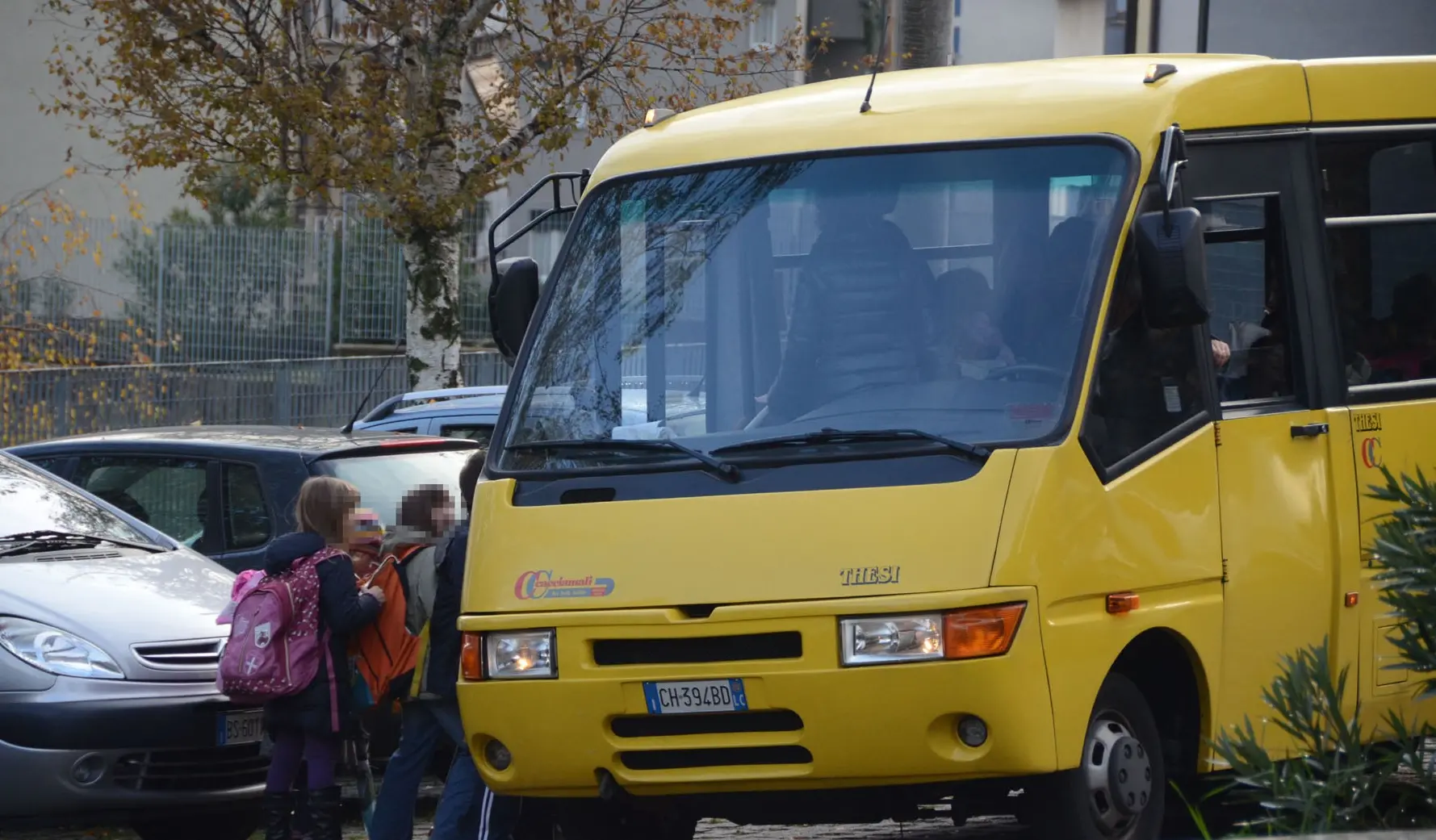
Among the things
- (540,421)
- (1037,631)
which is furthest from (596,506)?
(1037,631)

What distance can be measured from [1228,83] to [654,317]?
2.24 metres

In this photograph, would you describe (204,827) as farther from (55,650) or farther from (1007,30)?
(1007,30)

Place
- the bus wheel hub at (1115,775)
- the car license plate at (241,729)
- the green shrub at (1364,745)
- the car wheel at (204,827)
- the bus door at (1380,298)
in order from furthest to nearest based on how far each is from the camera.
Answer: the car wheel at (204,827), the car license plate at (241,729), the bus door at (1380,298), the bus wheel hub at (1115,775), the green shrub at (1364,745)

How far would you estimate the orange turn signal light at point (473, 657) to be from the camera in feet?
22.1

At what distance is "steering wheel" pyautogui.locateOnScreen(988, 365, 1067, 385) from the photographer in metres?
6.60

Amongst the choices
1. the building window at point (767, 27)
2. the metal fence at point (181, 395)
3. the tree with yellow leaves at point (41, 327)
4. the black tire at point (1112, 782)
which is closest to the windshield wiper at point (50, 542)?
the black tire at point (1112, 782)

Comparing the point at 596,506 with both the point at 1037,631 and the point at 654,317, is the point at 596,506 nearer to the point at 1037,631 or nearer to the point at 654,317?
the point at 654,317

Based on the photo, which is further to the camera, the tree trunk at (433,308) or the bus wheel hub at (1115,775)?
the tree trunk at (433,308)

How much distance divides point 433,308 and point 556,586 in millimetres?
12954

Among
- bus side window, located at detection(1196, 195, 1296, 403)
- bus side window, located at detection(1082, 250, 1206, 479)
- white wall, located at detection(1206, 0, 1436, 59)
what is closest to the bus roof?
bus side window, located at detection(1196, 195, 1296, 403)

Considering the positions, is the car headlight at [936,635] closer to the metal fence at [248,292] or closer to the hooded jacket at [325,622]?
the hooded jacket at [325,622]

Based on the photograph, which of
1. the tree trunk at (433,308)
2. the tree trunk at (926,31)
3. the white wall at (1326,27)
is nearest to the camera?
the tree trunk at (926,31)

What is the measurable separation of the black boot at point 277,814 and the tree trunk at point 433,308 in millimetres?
11365

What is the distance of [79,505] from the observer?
32.0 ft
